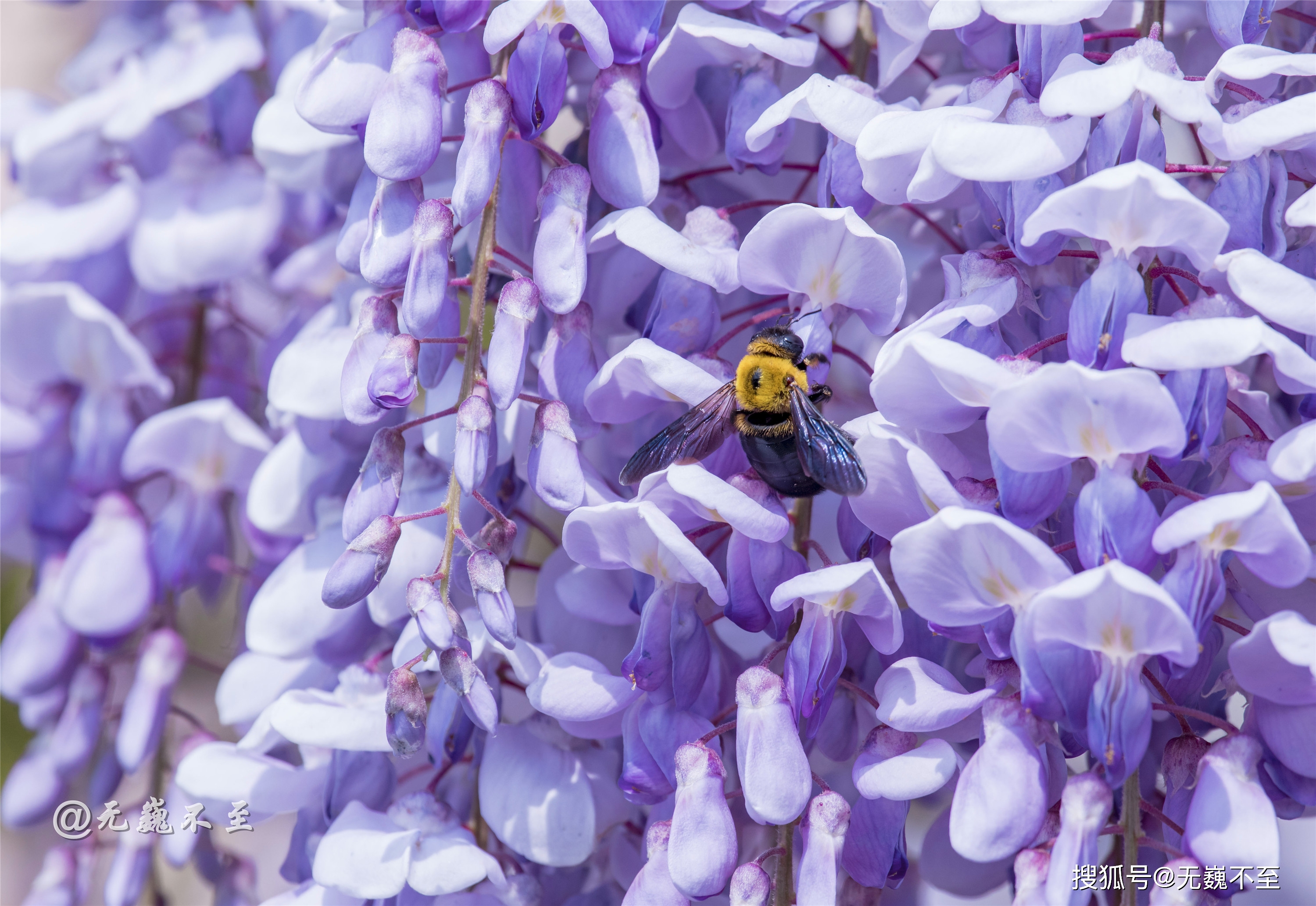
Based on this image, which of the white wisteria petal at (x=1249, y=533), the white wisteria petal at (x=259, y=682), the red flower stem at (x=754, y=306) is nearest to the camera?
the white wisteria petal at (x=1249, y=533)

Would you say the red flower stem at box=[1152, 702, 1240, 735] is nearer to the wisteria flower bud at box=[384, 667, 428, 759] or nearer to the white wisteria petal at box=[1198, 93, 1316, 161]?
the white wisteria petal at box=[1198, 93, 1316, 161]

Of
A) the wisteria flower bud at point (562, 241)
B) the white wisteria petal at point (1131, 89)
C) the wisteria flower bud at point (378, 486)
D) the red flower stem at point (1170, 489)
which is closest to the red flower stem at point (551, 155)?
the wisteria flower bud at point (562, 241)

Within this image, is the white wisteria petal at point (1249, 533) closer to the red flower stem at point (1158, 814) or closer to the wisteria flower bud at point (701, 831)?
the red flower stem at point (1158, 814)

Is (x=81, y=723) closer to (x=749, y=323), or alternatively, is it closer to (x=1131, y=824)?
(x=749, y=323)

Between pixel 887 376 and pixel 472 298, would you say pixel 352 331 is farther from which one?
pixel 887 376

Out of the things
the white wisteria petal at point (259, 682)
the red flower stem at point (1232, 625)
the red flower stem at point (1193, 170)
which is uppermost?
the red flower stem at point (1193, 170)

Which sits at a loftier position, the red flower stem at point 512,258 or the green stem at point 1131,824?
the red flower stem at point 512,258

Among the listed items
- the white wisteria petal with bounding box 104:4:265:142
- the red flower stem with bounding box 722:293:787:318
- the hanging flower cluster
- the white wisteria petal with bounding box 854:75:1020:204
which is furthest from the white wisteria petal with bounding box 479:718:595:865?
the white wisteria petal with bounding box 104:4:265:142
